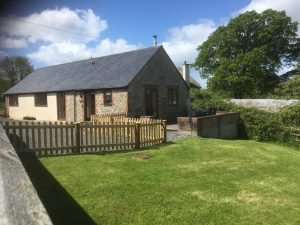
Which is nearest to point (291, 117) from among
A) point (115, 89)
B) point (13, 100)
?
point (115, 89)

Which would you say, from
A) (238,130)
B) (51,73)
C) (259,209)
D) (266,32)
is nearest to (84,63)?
(51,73)

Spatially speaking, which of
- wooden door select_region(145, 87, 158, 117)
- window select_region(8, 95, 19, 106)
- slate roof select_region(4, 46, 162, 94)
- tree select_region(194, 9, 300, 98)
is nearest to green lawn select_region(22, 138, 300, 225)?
wooden door select_region(145, 87, 158, 117)

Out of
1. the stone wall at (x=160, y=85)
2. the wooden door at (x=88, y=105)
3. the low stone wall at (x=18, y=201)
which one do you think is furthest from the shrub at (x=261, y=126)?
the low stone wall at (x=18, y=201)

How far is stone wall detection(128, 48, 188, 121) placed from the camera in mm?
24188

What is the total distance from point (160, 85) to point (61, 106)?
376 inches

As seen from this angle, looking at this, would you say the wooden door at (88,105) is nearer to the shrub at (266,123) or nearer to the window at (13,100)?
the shrub at (266,123)

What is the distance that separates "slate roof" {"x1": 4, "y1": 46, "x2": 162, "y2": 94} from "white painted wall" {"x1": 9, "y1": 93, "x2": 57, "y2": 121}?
0.76m

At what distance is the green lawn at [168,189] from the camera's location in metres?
6.02

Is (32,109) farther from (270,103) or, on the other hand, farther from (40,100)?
(270,103)

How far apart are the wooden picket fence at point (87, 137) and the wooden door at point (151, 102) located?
10.6 meters

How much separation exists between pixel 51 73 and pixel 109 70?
1204 centimetres

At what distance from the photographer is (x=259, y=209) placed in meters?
6.53

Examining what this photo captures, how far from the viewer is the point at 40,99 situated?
32656 mm

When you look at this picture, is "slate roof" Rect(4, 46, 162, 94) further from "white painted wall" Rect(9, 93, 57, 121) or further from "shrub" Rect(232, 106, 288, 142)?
"shrub" Rect(232, 106, 288, 142)
